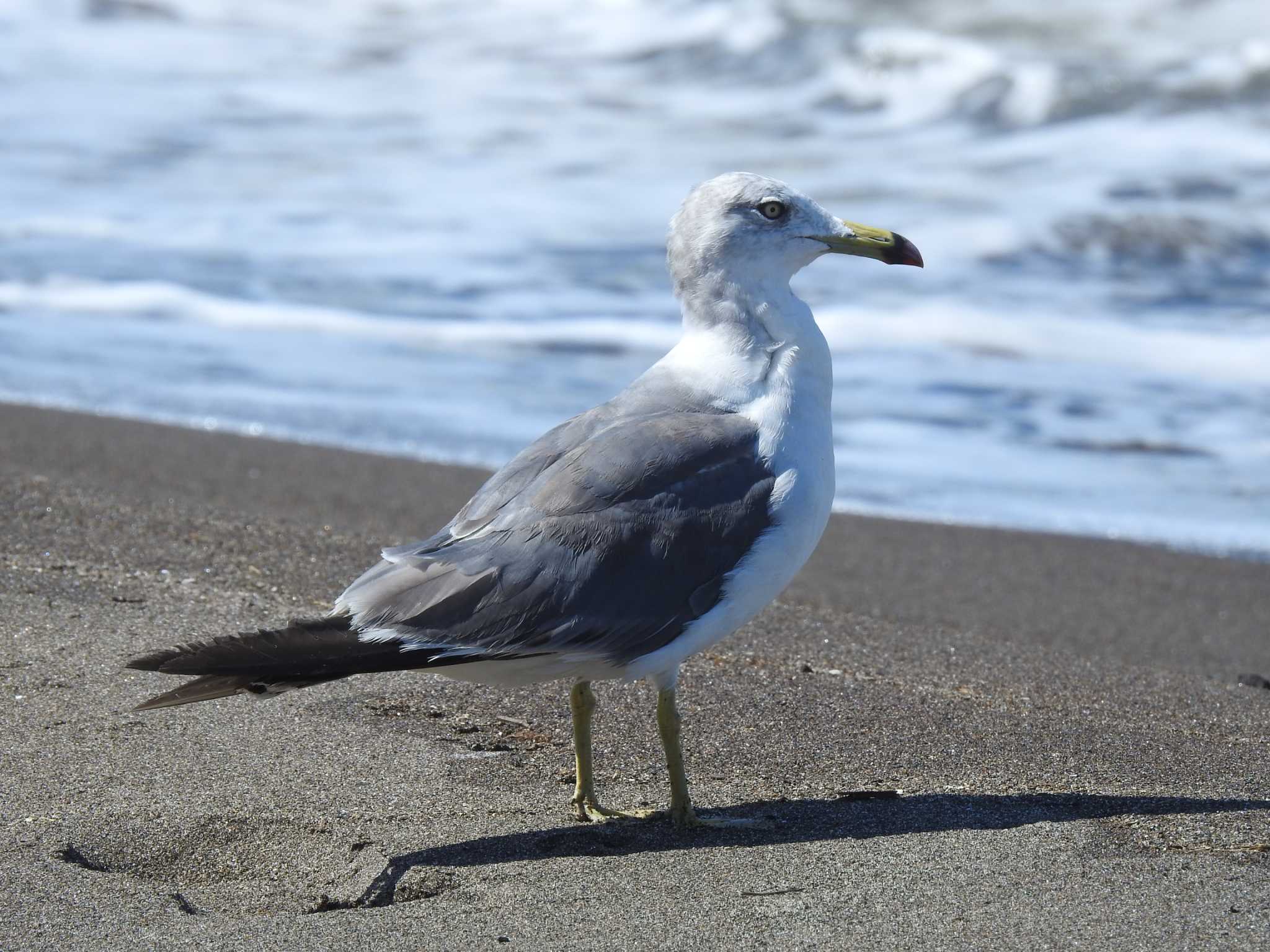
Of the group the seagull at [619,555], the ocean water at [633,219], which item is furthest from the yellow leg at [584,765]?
the ocean water at [633,219]

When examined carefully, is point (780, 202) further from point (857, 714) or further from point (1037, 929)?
point (1037, 929)

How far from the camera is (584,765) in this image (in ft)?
10.7

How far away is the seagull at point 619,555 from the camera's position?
9.53 feet

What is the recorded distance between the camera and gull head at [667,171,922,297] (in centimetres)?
354

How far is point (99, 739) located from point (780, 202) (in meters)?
1.96

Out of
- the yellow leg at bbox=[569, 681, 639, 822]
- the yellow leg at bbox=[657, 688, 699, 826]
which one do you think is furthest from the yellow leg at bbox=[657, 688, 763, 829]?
the yellow leg at bbox=[569, 681, 639, 822]

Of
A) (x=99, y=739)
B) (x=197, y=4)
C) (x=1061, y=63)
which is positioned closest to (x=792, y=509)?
(x=99, y=739)

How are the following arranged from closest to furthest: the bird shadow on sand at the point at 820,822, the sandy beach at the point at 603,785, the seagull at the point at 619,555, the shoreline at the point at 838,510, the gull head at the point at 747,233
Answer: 1. the sandy beach at the point at 603,785
2. the seagull at the point at 619,555
3. the bird shadow on sand at the point at 820,822
4. the gull head at the point at 747,233
5. the shoreline at the point at 838,510

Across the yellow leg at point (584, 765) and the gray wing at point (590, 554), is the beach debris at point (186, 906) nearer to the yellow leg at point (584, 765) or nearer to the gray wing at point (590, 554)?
the gray wing at point (590, 554)

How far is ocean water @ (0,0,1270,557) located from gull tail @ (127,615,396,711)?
4.41 meters

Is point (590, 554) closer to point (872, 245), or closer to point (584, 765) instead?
point (584, 765)

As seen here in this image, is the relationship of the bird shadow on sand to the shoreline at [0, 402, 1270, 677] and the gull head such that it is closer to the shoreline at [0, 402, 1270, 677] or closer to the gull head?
the gull head

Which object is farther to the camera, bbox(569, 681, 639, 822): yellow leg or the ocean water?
the ocean water

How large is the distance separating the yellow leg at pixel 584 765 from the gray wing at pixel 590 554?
29cm
